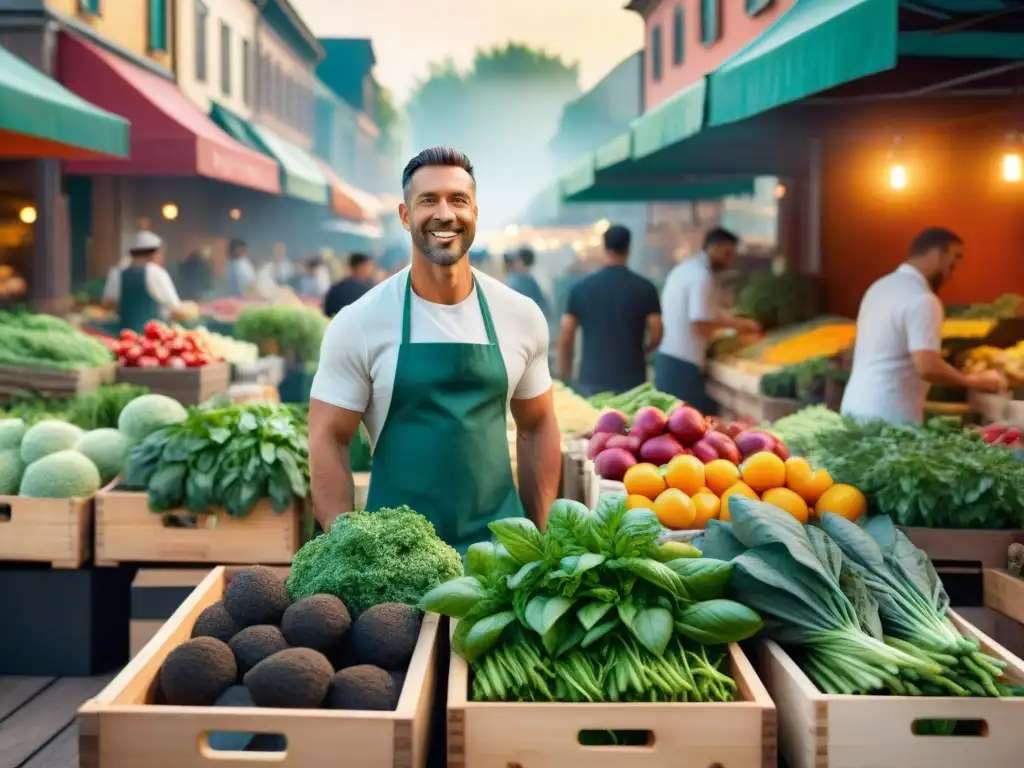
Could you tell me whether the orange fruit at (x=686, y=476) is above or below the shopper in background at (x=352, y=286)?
below

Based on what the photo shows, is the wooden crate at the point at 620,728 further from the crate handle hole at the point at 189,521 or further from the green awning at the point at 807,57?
the crate handle hole at the point at 189,521

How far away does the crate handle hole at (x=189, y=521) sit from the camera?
5.39m

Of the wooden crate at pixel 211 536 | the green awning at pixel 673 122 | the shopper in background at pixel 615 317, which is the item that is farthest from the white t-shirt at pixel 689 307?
the wooden crate at pixel 211 536

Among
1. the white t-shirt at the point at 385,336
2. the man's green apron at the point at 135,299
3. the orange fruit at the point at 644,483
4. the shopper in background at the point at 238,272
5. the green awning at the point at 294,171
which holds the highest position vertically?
the green awning at the point at 294,171

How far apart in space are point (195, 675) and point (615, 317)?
21.6ft

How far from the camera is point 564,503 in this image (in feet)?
9.04

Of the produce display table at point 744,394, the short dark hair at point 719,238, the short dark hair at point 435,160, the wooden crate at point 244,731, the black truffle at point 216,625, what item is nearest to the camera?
the wooden crate at point 244,731

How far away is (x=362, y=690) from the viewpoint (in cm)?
246

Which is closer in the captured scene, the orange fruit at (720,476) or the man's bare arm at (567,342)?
the orange fruit at (720,476)

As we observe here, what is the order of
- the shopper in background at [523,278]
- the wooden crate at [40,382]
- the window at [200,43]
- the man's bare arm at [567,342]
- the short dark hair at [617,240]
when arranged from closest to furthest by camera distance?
the wooden crate at [40,382]
the short dark hair at [617,240]
the man's bare arm at [567,342]
the shopper in background at [523,278]
the window at [200,43]

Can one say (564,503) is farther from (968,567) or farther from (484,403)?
(968,567)

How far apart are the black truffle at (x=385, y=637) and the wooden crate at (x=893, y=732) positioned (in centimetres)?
82

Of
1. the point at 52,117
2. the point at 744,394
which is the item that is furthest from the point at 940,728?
the point at 744,394

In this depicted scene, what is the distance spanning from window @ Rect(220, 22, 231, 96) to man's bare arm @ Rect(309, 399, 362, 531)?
71.3 ft
